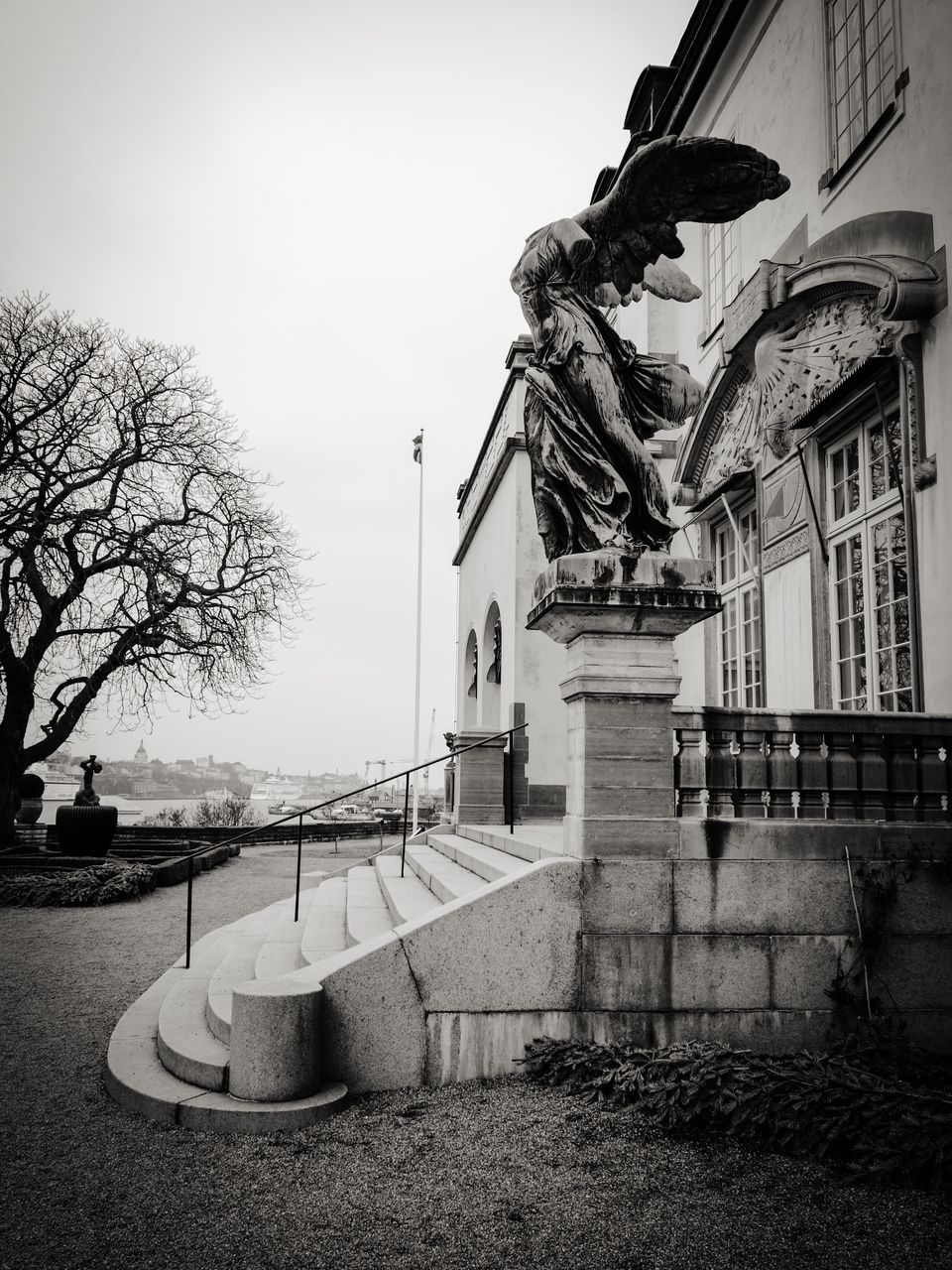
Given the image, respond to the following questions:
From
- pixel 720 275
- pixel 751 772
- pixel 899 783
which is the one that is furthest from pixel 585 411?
pixel 720 275

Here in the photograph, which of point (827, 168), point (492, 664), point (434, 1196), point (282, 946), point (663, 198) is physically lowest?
point (434, 1196)

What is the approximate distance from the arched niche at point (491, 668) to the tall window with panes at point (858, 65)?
33.7 feet

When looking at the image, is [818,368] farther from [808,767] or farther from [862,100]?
[808,767]

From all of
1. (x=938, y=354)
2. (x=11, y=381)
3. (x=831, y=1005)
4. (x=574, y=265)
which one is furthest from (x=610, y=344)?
(x=11, y=381)

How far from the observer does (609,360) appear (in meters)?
6.31

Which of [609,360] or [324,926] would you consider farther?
[324,926]

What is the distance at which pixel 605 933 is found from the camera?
5414mm

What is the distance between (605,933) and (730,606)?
7.79 meters

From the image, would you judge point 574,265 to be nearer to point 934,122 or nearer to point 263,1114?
point 934,122

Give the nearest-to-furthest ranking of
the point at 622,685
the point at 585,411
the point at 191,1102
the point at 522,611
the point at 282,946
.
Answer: the point at 191,1102
the point at 622,685
the point at 585,411
the point at 282,946
the point at 522,611

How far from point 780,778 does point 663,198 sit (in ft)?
13.0

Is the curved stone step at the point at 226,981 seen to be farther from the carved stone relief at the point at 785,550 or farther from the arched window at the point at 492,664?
the arched window at the point at 492,664

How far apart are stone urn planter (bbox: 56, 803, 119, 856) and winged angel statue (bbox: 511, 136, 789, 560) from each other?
43.8 ft

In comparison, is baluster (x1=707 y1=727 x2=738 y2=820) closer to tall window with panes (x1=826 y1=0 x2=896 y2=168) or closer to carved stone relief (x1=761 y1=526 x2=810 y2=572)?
carved stone relief (x1=761 y1=526 x2=810 y2=572)
